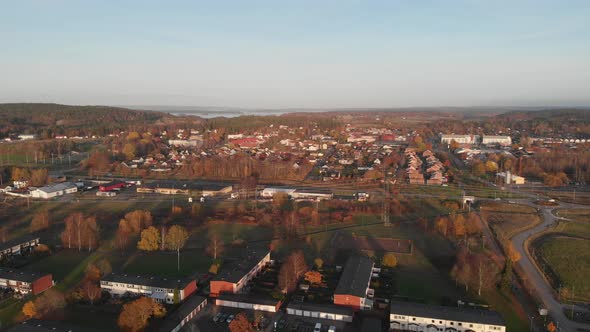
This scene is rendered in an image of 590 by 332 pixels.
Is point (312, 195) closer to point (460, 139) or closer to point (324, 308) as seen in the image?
point (324, 308)

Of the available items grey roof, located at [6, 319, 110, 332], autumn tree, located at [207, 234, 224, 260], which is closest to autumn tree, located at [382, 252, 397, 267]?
autumn tree, located at [207, 234, 224, 260]

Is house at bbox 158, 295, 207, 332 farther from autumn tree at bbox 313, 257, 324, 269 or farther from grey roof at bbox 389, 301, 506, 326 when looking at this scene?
grey roof at bbox 389, 301, 506, 326

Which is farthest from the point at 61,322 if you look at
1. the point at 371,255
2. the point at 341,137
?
the point at 341,137

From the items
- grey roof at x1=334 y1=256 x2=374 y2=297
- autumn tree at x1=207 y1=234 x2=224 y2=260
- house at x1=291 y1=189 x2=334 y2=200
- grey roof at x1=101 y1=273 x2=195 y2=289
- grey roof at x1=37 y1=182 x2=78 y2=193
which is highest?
grey roof at x1=37 y1=182 x2=78 y2=193

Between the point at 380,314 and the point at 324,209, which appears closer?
the point at 380,314

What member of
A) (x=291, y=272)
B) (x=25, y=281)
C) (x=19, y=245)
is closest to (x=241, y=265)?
(x=291, y=272)

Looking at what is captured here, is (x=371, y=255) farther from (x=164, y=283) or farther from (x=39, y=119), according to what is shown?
(x=39, y=119)
